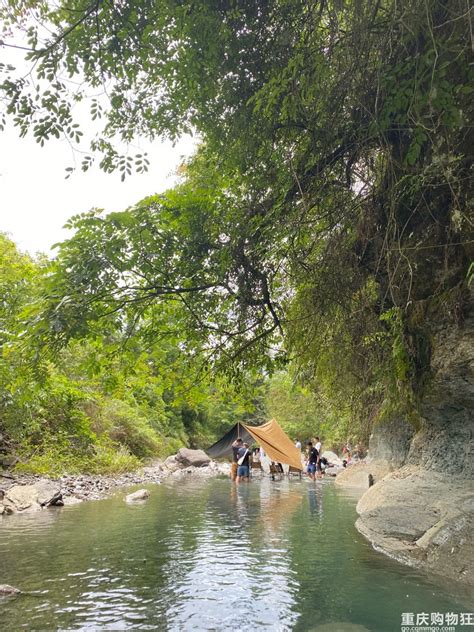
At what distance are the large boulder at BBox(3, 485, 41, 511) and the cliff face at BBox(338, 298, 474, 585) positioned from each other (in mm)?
7112

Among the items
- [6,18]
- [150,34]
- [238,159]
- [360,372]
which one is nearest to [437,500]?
[360,372]

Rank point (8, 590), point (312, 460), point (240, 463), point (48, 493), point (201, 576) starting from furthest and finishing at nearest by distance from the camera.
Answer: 1. point (312, 460)
2. point (240, 463)
3. point (48, 493)
4. point (201, 576)
5. point (8, 590)

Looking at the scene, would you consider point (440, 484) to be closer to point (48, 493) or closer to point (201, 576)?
point (201, 576)

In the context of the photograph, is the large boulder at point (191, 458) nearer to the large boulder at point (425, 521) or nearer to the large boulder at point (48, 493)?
the large boulder at point (48, 493)

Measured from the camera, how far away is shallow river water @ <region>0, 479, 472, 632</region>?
4.56 m

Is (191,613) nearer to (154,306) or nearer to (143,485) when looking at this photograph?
(154,306)

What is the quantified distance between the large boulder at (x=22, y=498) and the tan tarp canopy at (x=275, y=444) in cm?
1131

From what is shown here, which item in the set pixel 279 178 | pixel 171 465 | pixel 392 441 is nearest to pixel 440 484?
pixel 392 441

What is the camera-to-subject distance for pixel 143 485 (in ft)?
55.0

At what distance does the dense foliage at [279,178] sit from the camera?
15.7 feet

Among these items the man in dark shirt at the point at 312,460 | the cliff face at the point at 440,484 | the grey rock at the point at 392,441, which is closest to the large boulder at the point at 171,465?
the man in dark shirt at the point at 312,460

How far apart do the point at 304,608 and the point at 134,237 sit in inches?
169

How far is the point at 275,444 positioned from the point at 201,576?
16.0 meters

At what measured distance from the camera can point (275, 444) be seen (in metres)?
21.5
